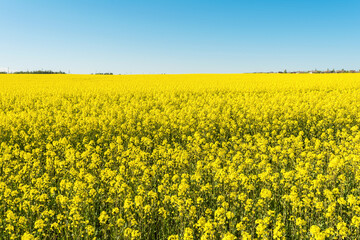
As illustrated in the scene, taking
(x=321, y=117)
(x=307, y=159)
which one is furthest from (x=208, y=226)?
(x=321, y=117)

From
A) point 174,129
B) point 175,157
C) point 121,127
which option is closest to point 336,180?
point 175,157

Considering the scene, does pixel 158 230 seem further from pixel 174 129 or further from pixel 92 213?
pixel 174 129

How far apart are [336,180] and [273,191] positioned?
1599 millimetres

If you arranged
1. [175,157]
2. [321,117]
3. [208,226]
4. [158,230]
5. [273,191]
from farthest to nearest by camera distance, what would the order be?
[321,117]
[175,157]
[273,191]
[158,230]
[208,226]

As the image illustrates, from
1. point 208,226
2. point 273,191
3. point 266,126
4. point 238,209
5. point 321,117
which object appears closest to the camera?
point 208,226

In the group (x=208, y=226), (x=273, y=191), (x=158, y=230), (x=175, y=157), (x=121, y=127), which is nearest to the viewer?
(x=208, y=226)

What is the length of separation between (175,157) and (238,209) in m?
2.60

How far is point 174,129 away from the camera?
11.5 metres

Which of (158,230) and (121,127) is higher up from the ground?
(121,127)

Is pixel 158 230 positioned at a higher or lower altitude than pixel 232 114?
lower

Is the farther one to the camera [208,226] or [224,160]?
[224,160]

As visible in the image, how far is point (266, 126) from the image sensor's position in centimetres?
1234

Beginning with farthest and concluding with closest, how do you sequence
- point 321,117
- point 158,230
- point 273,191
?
point 321,117
point 273,191
point 158,230

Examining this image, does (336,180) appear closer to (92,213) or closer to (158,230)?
(158,230)
